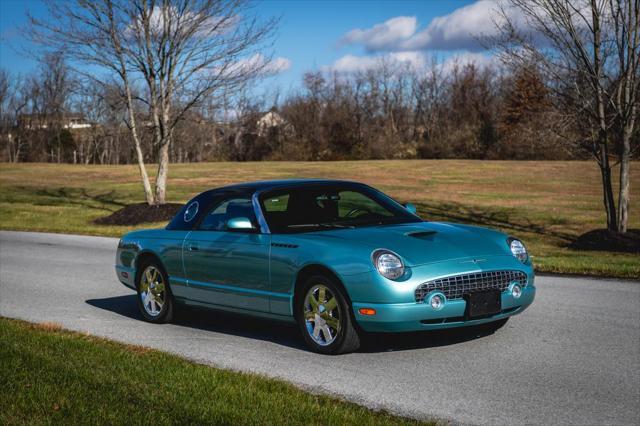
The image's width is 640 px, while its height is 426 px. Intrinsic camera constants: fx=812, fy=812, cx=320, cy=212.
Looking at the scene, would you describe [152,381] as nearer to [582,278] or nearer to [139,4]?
[582,278]

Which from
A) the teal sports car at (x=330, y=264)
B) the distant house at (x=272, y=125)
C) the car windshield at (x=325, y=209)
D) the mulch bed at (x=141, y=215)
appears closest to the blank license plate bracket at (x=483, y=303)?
the teal sports car at (x=330, y=264)

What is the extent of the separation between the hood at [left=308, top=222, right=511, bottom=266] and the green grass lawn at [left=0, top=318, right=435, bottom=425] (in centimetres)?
155

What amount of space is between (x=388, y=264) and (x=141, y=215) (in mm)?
18369

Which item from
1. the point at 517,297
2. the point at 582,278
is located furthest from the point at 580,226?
the point at 517,297

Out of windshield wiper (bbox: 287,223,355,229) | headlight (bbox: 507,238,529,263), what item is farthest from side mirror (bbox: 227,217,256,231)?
headlight (bbox: 507,238,529,263)

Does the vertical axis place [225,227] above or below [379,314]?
above

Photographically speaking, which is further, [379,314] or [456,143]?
[456,143]

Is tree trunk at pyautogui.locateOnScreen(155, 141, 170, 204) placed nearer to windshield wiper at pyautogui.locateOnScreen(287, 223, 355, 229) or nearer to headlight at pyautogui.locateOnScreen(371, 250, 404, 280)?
windshield wiper at pyautogui.locateOnScreen(287, 223, 355, 229)

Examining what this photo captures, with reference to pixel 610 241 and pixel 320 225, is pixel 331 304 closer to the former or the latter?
pixel 320 225

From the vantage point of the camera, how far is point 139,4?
885 inches

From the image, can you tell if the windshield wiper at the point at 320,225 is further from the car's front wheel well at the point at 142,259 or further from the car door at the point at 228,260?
the car's front wheel well at the point at 142,259

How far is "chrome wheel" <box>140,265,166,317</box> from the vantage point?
8.77m

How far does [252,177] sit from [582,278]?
109 ft

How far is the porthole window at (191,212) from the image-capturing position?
8539 mm
